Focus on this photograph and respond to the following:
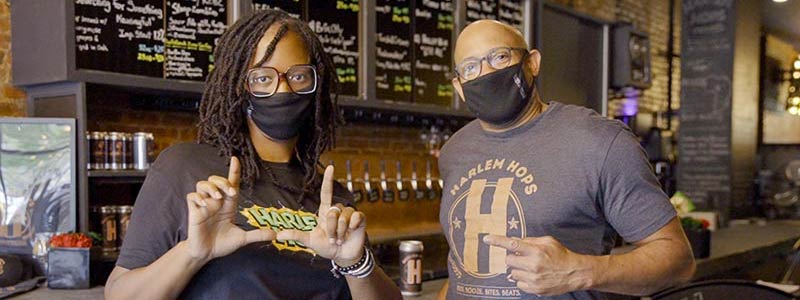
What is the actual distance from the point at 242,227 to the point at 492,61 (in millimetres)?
783

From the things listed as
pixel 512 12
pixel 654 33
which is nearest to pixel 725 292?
pixel 512 12

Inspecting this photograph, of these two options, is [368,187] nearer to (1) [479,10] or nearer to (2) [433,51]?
(2) [433,51]

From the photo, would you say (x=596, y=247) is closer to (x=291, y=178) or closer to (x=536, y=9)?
(x=291, y=178)

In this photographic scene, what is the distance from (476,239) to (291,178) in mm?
494

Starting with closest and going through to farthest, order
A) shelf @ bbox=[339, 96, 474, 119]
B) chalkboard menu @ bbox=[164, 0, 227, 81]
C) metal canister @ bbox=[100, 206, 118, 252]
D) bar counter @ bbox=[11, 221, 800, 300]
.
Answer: bar counter @ bbox=[11, 221, 800, 300]
metal canister @ bbox=[100, 206, 118, 252]
chalkboard menu @ bbox=[164, 0, 227, 81]
shelf @ bbox=[339, 96, 474, 119]

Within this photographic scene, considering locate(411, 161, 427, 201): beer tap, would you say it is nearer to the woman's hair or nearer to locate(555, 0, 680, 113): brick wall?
the woman's hair

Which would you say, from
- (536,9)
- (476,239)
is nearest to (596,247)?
(476,239)

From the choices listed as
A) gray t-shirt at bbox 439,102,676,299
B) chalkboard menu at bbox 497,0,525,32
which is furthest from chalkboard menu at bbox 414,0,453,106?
gray t-shirt at bbox 439,102,676,299

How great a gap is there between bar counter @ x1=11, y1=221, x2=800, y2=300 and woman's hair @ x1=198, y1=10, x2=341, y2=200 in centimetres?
113

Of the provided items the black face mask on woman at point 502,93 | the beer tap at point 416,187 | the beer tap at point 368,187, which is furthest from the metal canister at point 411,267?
the beer tap at point 416,187

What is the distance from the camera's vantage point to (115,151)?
271 centimetres

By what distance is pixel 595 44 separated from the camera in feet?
19.0

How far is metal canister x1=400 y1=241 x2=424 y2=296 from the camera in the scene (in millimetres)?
2562

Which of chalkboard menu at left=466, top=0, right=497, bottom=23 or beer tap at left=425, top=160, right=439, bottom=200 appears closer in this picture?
chalkboard menu at left=466, top=0, right=497, bottom=23
